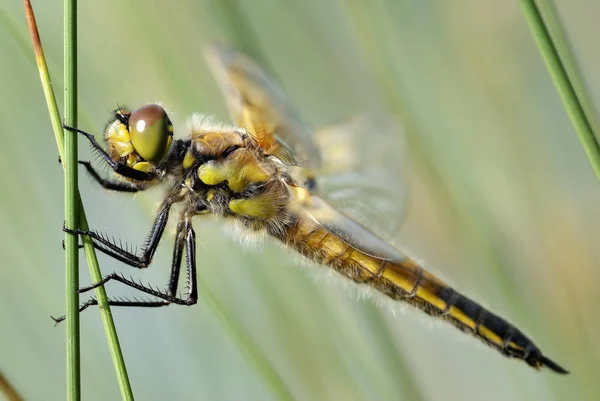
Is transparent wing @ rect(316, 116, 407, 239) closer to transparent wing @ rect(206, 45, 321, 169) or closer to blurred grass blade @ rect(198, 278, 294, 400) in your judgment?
transparent wing @ rect(206, 45, 321, 169)

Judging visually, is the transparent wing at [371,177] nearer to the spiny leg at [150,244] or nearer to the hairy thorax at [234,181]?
the hairy thorax at [234,181]

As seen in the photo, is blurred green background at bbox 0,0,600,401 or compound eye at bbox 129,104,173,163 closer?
compound eye at bbox 129,104,173,163

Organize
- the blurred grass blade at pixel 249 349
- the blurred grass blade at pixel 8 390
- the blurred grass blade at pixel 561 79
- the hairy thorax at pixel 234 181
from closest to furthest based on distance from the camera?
the blurred grass blade at pixel 561 79, the blurred grass blade at pixel 8 390, the blurred grass blade at pixel 249 349, the hairy thorax at pixel 234 181

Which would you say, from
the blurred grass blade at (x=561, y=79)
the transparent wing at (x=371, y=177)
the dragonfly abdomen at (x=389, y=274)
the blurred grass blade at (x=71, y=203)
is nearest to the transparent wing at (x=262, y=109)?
the transparent wing at (x=371, y=177)

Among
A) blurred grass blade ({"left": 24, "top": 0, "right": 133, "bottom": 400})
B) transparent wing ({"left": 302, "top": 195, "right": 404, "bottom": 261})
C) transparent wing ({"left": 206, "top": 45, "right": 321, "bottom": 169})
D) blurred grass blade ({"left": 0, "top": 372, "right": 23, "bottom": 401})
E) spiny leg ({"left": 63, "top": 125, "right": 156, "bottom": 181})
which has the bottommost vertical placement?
blurred grass blade ({"left": 0, "top": 372, "right": 23, "bottom": 401})

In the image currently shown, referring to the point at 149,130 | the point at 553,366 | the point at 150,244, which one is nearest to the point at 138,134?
the point at 149,130

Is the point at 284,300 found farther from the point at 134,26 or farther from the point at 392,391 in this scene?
the point at 134,26

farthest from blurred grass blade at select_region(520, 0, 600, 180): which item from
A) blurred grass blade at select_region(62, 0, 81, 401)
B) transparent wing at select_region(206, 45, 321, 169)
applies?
transparent wing at select_region(206, 45, 321, 169)

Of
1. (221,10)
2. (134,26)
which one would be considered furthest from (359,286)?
(134,26)
